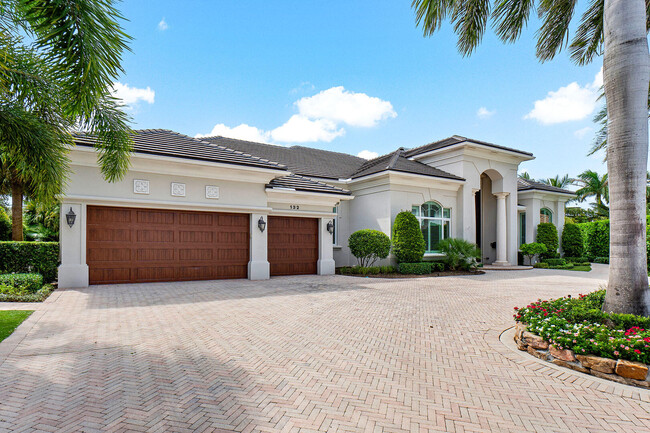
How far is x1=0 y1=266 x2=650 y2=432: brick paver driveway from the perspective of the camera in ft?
10.6

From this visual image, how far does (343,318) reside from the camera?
24.2 feet

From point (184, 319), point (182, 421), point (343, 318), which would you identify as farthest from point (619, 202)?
point (184, 319)

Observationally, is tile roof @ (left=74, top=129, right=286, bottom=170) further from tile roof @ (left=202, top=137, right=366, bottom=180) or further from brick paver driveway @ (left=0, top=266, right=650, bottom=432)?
brick paver driveway @ (left=0, top=266, right=650, bottom=432)

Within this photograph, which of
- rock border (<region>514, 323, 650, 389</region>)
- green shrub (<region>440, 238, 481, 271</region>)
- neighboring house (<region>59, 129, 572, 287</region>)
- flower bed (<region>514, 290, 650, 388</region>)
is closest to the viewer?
rock border (<region>514, 323, 650, 389</region>)

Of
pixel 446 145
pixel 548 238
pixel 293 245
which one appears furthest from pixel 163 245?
pixel 548 238

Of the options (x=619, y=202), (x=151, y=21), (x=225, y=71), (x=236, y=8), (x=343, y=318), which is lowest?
(x=343, y=318)

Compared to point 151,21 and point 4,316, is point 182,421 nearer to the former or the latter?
point 4,316

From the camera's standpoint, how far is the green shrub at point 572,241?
24.9 m

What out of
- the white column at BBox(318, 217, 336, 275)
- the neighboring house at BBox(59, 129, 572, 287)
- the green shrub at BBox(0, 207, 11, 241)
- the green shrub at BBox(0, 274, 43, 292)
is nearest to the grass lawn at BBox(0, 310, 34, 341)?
the green shrub at BBox(0, 274, 43, 292)

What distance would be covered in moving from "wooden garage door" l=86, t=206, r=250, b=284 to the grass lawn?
13.2 feet

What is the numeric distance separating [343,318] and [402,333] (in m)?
1.51

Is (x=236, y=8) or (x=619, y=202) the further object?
(x=236, y=8)

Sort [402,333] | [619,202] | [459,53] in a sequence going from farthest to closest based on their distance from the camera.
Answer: [459,53] → [402,333] → [619,202]

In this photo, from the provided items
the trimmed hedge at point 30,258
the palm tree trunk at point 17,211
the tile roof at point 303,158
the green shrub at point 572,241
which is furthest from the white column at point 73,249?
the green shrub at point 572,241
